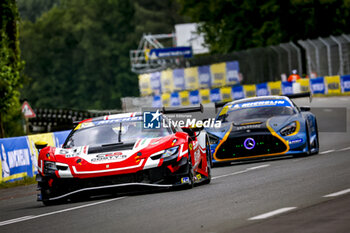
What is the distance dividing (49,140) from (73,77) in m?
106

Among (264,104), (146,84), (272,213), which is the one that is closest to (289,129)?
(264,104)

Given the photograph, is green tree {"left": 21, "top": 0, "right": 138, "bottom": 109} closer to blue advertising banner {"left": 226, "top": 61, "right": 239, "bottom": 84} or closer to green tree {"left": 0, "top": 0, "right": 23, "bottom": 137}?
blue advertising banner {"left": 226, "top": 61, "right": 239, "bottom": 84}

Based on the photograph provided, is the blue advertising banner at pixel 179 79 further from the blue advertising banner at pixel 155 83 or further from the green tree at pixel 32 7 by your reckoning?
the green tree at pixel 32 7

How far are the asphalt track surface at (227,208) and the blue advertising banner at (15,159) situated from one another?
19.6ft

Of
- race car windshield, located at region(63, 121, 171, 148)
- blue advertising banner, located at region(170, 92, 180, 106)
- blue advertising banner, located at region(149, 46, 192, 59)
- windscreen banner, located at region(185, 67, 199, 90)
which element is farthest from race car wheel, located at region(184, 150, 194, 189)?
blue advertising banner, located at region(149, 46, 192, 59)

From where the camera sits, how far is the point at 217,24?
246ft

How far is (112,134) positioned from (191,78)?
54865 millimetres

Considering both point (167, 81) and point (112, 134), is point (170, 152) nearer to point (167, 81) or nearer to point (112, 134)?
point (112, 134)

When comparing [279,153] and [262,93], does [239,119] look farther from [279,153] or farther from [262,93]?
[262,93]

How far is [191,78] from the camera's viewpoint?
221ft

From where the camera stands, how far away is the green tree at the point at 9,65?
114 ft

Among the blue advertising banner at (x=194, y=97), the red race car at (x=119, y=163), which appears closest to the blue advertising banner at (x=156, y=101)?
the blue advertising banner at (x=194, y=97)

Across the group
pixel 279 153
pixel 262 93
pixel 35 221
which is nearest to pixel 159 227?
pixel 35 221

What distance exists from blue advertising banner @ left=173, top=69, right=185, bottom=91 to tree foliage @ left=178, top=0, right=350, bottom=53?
17.7 feet
